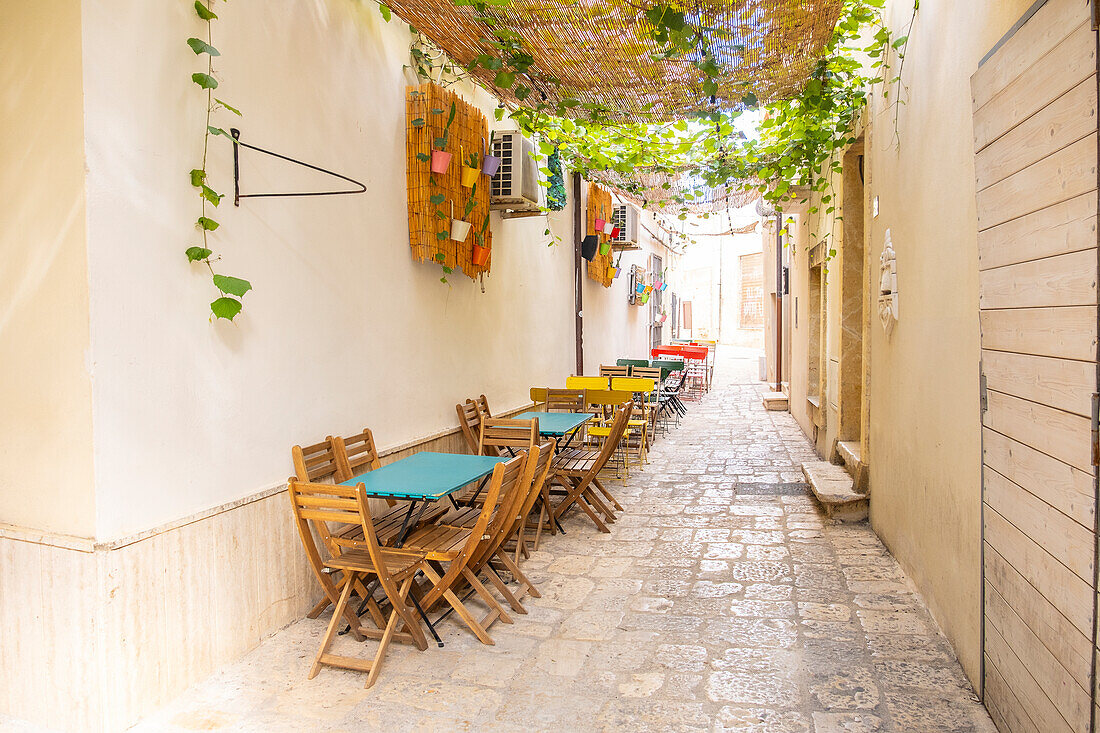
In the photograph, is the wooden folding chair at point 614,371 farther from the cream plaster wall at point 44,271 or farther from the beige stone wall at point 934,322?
the cream plaster wall at point 44,271

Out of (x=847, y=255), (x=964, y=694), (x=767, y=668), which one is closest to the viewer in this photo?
(x=964, y=694)

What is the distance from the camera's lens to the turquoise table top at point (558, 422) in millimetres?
5593

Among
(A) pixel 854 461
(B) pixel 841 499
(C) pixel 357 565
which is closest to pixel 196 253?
(C) pixel 357 565

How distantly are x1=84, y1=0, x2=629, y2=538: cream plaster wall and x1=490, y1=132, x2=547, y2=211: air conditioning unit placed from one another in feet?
3.27

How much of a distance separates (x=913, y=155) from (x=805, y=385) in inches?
226

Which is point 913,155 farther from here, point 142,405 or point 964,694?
point 142,405

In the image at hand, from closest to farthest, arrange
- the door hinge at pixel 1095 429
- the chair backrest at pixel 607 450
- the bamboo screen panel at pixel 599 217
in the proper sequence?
the door hinge at pixel 1095 429 → the chair backrest at pixel 607 450 → the bamboo screen panel at pixel 599 217

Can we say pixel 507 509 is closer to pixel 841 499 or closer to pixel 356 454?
pixel 356 454

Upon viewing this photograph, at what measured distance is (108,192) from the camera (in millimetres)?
2721

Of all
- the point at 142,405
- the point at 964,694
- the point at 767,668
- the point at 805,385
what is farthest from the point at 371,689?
the point at 805,385

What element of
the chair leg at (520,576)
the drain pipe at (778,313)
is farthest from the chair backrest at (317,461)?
the drain pipe at (778,313)

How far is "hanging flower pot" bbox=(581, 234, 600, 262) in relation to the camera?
9.99 m

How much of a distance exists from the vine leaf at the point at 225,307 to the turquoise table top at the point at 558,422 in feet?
8.20

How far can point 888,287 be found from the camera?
4566mm
